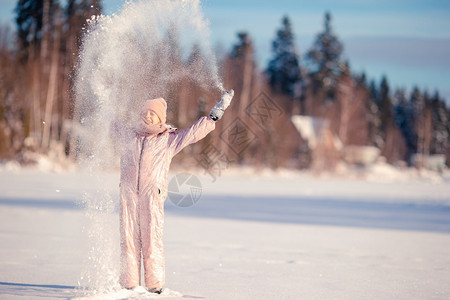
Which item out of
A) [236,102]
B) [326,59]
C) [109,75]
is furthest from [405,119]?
[109,75]

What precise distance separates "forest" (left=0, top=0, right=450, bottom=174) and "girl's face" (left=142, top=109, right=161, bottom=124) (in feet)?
37.5

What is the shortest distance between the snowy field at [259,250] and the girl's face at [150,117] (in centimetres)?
149

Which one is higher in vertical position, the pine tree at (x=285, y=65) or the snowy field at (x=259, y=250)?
the pine tree at (x=285, y=65)

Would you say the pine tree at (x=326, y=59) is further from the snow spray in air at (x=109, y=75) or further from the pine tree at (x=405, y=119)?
the snow spray in air at (x=109, y=75)

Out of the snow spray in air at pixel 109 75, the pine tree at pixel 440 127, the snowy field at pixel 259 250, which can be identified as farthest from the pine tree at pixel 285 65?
the snow spray in air at pixel 109 75

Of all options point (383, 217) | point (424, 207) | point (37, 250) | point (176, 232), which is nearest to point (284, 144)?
point (424, 207)

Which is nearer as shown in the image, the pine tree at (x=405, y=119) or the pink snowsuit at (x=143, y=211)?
the pink snowsuit at (x=143, y=211)

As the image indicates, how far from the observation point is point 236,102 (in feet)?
130

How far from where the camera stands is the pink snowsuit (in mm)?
4570

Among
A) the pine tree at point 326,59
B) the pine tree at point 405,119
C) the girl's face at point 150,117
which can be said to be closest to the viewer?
the girl's face at point 150,117

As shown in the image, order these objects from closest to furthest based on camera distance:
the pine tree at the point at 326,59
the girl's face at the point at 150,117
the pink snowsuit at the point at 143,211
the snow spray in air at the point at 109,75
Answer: the pink snowsuit at the point at 143,211, the girl's face at the point at 150,117, the snow spray in air at the point at 109,75, the pine tree at the point at 326,59

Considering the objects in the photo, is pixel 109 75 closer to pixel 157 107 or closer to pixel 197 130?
pixel 157 107

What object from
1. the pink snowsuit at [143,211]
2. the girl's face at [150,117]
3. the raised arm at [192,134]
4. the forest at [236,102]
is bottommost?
the pink snowsuit at [143,211]

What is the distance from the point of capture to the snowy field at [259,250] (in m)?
5.17
